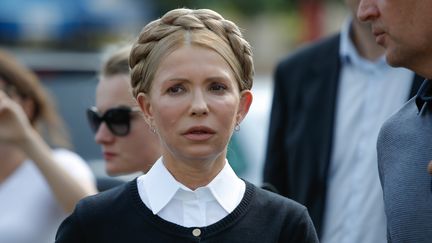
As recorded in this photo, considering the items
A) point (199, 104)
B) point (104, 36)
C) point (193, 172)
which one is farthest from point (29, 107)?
point (104, 36)

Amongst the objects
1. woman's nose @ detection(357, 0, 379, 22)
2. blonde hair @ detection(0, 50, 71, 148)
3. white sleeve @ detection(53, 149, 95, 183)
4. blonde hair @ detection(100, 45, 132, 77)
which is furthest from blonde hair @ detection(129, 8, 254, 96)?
blonde hair @ detection(0, 50, 71, 148)

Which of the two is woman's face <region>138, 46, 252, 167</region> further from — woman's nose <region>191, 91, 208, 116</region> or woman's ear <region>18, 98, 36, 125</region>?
woman's ear <region>18, 98, 36, 125</region>

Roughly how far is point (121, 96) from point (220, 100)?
1.32m

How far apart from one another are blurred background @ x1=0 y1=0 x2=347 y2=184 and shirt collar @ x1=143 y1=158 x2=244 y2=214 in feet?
1.81

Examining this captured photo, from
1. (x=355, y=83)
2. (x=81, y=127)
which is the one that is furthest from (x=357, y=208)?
(x=81, y=127)

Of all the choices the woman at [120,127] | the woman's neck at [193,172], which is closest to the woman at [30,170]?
the woman at [120,127]

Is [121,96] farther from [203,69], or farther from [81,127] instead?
[81,127]

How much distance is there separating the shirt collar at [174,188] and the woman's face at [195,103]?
0.07 meters

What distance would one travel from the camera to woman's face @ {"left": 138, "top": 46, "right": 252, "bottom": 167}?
10.9 ft

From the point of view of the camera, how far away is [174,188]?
338 cm

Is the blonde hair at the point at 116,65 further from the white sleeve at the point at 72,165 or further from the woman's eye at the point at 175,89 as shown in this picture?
the woman's eye at the point at 175,89

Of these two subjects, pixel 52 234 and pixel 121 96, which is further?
pixel 52 234

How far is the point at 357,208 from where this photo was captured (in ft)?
16.6

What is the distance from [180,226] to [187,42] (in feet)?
1.62
